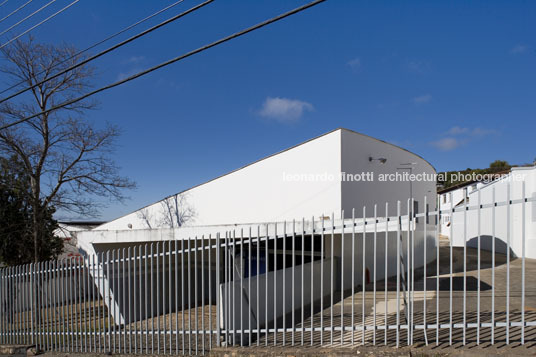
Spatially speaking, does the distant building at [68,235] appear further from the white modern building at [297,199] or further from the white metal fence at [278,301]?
the white metal fence at [278,301]

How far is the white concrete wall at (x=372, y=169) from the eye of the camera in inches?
478

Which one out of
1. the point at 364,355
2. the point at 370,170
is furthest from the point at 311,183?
the point at 364,355

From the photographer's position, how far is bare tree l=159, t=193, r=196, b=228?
1416 cm

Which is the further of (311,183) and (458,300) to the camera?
(311,183)

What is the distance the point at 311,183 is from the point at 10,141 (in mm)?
9702

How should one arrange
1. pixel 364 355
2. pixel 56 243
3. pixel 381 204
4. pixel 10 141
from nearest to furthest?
pixel 364 355 < pixel 10 141 < pixel 381 204 < pixel 56 243

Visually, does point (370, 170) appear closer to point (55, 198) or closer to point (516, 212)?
point (516, 212)

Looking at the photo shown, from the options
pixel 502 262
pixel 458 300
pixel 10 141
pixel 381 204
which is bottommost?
pixel 502 262

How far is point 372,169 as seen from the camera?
→ 13.5 metres

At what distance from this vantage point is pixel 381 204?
1419 cm

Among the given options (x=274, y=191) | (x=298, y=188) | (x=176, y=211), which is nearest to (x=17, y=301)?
(x=176, y=211)

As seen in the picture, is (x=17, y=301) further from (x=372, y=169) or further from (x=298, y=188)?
(x=372, y=169)

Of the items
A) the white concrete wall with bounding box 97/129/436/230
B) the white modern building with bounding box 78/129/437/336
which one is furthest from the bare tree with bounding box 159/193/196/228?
the white concrete wall with bounding box 97/129/436/230

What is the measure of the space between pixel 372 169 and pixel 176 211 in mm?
7661
